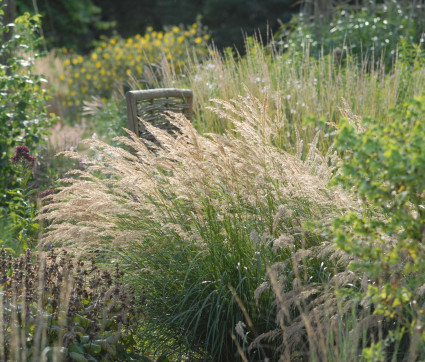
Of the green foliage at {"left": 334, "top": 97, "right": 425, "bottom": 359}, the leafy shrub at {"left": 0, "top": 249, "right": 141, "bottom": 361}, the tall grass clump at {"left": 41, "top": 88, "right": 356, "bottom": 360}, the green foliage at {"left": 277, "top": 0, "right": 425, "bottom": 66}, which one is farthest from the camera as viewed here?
the green foliage at {"left": 277, "top": 0, "right": 425, "bottom": 66}

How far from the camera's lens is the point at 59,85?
11.4m

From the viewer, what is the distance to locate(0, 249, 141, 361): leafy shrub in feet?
8.52

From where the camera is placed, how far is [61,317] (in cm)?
272

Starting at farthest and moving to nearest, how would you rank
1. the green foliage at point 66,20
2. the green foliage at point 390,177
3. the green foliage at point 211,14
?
1. the green foliage at point 211,14
2. the green foliage at point 66,20
3. the green foliage at point 390,177

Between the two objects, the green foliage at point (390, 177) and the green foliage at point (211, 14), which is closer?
the green foliage at point (390, 177)

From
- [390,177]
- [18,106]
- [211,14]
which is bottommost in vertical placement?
[211,14]

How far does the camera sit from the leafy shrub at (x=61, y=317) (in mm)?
2598

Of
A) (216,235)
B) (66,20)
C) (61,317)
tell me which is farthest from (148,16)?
(61,317)

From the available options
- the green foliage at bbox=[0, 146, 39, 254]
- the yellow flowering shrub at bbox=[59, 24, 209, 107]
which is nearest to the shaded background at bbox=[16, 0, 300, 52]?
the yellow flowering shrub at bbox=[59, 24, 209, 107]

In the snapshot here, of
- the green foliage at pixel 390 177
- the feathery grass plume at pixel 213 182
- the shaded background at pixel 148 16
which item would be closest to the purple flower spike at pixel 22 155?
the feathery grass plume at pixel 213 182

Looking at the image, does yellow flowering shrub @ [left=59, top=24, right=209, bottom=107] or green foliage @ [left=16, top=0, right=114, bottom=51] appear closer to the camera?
yellow flowering shrub @ [left=59, top=24, right=209, bottom=107]

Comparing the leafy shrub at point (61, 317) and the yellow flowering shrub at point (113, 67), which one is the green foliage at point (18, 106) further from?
the yellow flowering shrub at point (113, 67)

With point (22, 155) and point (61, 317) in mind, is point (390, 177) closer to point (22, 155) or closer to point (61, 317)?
point (61, 317)

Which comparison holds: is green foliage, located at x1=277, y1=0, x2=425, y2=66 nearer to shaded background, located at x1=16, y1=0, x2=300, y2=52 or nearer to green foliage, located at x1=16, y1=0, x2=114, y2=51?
shaded background, located at x1=16, y1=0, x2=300, y2=52
